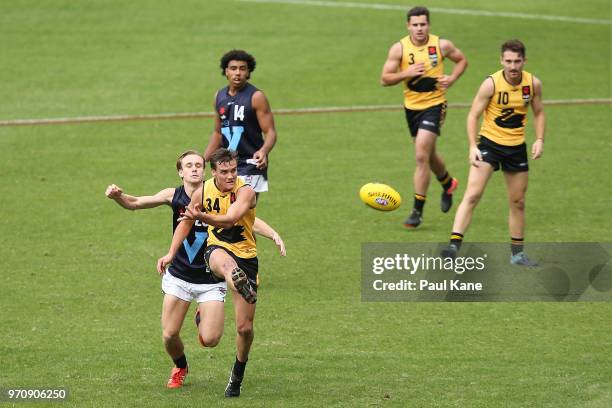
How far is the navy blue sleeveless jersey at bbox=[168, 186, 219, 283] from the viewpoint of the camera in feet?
35.1

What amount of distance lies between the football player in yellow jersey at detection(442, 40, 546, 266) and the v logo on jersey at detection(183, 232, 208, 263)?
14.8ft

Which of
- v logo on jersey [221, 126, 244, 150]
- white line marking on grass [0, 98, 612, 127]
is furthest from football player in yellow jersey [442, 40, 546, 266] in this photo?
white line marking on grass [0, 98, 612, 127]

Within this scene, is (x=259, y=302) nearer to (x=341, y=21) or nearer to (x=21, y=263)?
(x=21, y=263)

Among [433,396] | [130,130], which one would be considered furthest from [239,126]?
[130,130]

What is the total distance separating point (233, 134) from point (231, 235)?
12.1 feet

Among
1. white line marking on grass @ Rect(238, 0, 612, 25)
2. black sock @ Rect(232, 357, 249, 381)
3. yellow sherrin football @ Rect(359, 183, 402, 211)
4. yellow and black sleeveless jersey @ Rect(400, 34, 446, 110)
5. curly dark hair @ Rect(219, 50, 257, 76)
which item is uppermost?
white line marking on grass @ Rect(238, 0, 612, 25)

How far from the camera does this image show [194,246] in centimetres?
1081

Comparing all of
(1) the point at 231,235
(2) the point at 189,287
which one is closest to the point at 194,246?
(2) the point at 189,287

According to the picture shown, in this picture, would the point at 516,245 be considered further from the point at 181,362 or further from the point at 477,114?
the point at 181,362

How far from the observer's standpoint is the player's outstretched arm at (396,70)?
16156mm

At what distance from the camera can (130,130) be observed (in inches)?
893

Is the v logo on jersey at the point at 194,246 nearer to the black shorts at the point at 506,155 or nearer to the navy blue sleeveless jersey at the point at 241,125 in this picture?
the navy blue sleeveless jersey at the point at 241,125

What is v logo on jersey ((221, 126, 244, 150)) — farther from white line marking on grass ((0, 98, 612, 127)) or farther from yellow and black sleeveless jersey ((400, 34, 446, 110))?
white line marking on grass ((0, 98, 612, 127))

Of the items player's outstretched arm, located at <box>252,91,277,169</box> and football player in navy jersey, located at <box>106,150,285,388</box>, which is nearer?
football player in navy jersey, located at <box>106,150,285,388</box>
